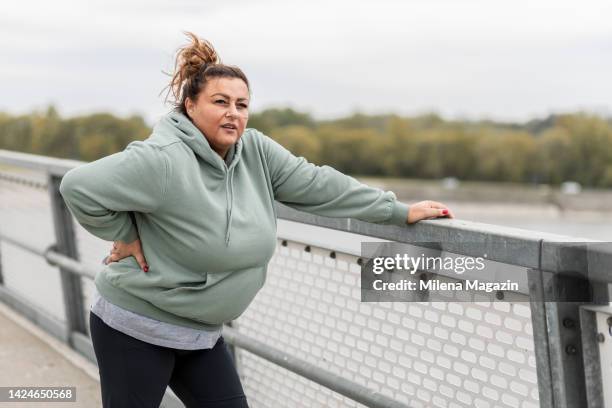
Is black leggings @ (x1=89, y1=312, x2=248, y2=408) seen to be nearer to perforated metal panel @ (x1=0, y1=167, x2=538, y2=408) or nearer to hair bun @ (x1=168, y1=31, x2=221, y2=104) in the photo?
perforated metal panel @ (x1=0, y1=167, x2=538, y2=408)

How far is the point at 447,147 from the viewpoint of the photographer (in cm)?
12344

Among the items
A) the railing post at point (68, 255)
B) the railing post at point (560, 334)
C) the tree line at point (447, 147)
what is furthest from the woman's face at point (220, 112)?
the tree line at point (447, 147)

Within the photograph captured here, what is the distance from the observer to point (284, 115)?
439 feet

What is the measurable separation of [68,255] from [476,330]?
3086 mm

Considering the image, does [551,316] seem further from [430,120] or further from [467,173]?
[430,120]

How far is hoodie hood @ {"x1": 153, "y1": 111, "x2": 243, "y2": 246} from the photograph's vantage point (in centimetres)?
227

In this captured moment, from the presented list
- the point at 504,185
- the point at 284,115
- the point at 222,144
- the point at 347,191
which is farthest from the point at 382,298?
the point at 284,115

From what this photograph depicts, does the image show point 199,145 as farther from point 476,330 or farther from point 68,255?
point 68,255

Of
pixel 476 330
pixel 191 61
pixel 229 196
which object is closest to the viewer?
pixel 476 330

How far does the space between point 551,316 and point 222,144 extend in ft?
3.32

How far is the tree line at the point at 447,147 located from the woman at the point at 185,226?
365 ft

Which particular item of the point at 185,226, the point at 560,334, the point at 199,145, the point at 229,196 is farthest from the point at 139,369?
the point at 560,334

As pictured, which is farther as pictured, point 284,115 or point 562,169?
point 284,115

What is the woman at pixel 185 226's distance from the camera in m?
2.20
